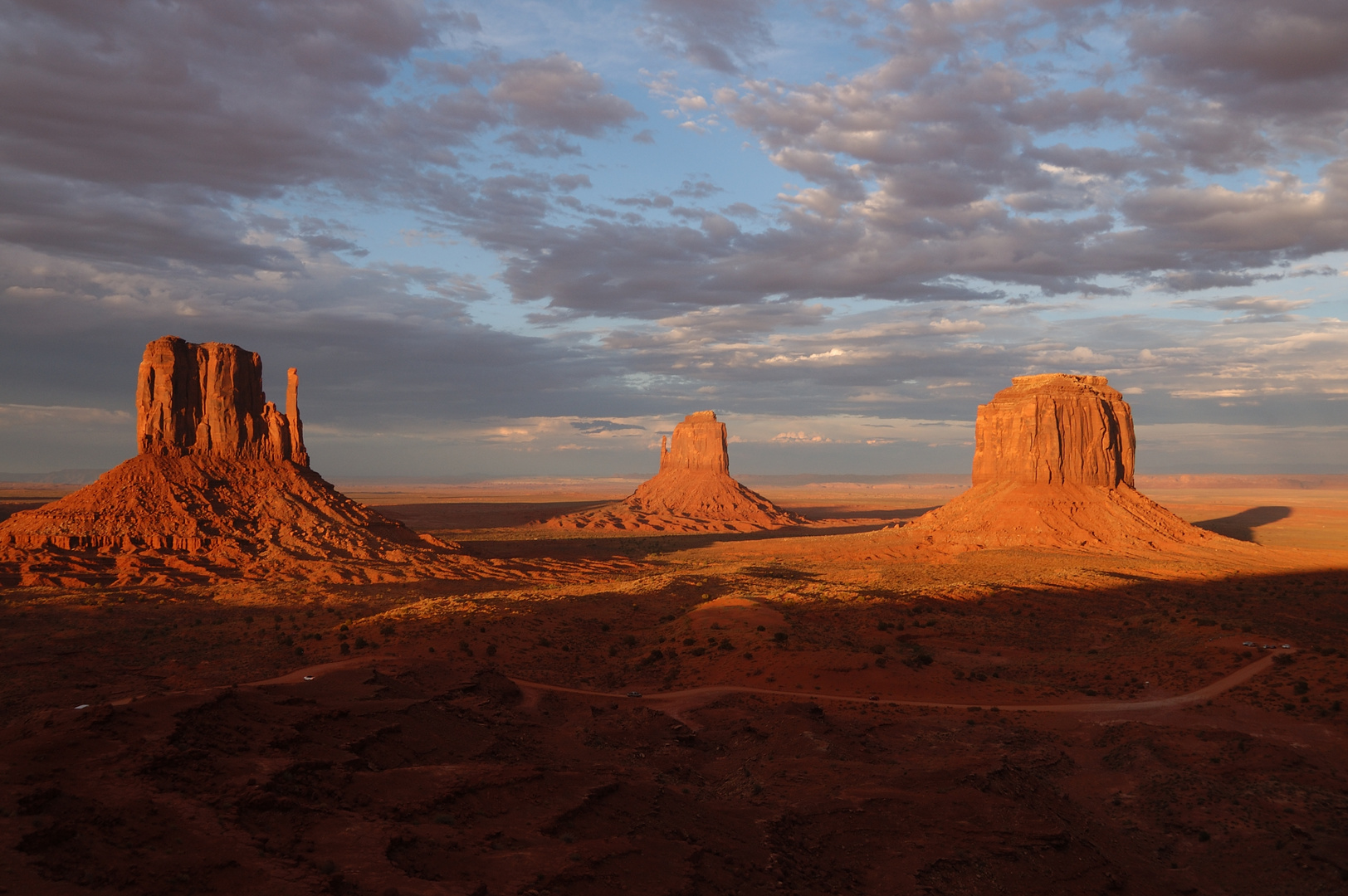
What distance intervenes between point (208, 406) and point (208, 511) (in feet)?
25.2

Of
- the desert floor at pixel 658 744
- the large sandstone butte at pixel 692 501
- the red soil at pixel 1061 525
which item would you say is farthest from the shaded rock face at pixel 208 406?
the large sandstone butte at pixel 692 501

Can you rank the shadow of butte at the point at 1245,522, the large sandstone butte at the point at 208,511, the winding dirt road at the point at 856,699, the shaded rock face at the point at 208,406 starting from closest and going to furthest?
the winding dirt road at the point at 856,699
the large sandstone butte at the point at 208,511
the shaded rock face at the point at 208,406
the shadow of butte at the point at 1245,522

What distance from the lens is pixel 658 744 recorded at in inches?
817

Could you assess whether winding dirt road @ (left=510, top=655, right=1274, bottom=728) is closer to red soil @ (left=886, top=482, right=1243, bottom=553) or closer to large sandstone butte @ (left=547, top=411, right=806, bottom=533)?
red soil @ (left=886, top=482, right=1243, bottom=553)

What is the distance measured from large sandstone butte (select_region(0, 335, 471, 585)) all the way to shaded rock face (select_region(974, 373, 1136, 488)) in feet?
194

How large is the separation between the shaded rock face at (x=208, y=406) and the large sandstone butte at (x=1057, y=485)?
5914 cm

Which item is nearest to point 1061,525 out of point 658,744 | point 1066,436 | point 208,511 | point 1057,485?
point 1057,485

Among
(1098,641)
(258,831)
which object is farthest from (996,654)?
(258,831)

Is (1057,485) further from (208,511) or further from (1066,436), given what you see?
(208,511)

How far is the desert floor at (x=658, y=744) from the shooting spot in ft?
38.3

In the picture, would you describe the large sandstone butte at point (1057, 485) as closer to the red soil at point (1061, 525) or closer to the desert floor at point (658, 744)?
the red soil at point (1061, 525)

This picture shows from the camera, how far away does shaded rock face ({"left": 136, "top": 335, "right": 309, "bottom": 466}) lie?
50062 mm

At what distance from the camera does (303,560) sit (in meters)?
47.8

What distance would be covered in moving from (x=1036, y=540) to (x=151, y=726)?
74.7 metres
